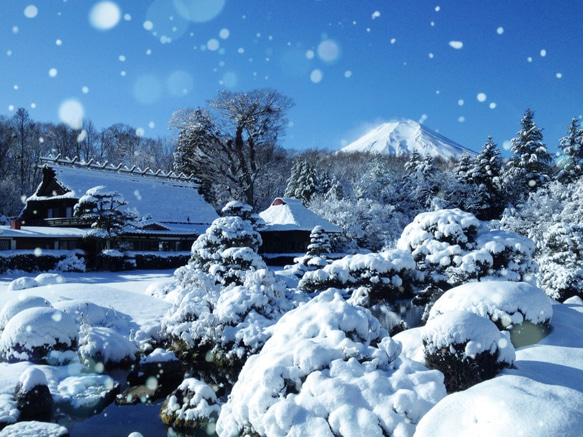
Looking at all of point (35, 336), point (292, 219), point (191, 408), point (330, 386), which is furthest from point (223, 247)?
point (292, 219)

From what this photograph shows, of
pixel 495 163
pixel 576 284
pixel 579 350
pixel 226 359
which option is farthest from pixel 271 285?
pixel 495 163

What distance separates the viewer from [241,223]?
18734mm

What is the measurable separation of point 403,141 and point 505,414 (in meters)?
131

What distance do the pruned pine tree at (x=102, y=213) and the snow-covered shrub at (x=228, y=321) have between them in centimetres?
1358

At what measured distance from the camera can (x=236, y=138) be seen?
38.8m

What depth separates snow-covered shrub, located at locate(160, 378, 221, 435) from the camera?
310 inches

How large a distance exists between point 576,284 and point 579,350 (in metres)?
9.71

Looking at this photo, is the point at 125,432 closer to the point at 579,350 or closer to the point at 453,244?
the point at 579,350

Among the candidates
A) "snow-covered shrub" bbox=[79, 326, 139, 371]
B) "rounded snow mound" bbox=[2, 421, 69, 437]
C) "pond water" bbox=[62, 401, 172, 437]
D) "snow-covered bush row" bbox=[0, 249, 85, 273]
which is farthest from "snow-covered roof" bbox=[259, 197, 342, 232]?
"rounded snow mound" bbox=[2, 421, 69, 437]

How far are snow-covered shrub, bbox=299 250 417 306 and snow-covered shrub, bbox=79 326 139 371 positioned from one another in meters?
6.90

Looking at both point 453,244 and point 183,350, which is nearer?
point 183,350

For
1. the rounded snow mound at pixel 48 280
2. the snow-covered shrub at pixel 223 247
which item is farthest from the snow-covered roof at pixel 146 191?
the snow-covered shrub at pixel 223 247

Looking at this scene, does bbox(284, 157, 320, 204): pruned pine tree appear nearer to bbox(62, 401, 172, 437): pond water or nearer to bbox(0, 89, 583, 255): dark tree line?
bbox(0, 89, 583, 255): dark tree line

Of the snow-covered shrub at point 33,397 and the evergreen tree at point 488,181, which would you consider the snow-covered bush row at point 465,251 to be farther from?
the evergreen tree at point 488,181
